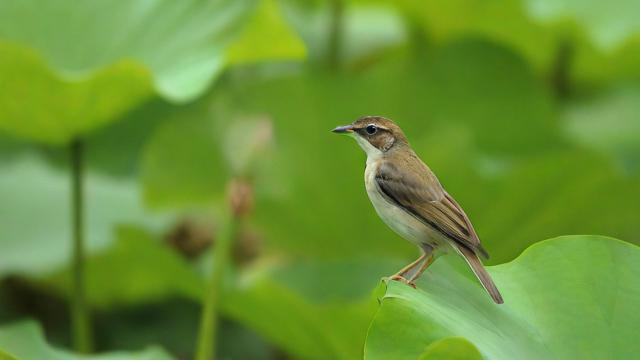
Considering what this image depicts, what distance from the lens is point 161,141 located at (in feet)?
15.2

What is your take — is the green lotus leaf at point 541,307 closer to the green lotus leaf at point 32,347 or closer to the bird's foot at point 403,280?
the bird's foot at point 403,280

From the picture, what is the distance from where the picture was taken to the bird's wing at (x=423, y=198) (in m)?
2.96

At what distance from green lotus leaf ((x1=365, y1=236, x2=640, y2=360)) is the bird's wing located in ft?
0.39

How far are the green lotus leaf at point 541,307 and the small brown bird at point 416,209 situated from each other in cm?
9

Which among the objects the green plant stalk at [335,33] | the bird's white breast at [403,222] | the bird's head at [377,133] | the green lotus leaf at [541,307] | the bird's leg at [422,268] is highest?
the green plant stalk at [335,33]

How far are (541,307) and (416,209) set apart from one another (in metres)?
0.43

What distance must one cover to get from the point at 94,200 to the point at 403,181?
2500mm

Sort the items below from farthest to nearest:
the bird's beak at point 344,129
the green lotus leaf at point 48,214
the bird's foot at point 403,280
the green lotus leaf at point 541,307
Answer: the green lotus leaf at point 48,214
the bird's beak at point 344,129
the bird's foot at point 403,280
the green lotus leaf at point 541,307

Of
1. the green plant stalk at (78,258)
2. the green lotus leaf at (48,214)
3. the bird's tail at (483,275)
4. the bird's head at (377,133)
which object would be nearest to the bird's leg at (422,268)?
the bird's tail at (483,275)

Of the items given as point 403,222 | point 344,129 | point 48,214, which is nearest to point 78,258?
point 48,214

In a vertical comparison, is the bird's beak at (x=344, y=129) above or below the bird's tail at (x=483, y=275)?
above

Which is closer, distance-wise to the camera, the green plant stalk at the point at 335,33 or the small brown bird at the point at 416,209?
the small brown bird at the point at 416,209

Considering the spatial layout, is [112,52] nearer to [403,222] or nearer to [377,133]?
[377,133]

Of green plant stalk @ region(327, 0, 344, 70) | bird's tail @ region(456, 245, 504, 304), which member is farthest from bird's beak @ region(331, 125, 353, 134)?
green plant stalk @ region(327, 0, 344, 70)
